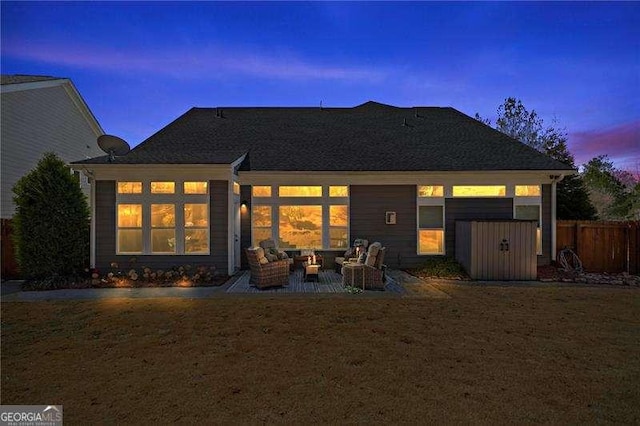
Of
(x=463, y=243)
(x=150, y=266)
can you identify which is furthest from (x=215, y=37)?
(x=463, y=243)

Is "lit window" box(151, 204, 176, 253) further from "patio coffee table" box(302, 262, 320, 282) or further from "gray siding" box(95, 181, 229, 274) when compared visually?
"patio coffee table" box(302, 262, 320, 282)

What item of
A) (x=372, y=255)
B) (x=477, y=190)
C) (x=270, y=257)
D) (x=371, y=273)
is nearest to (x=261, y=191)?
(x=270, y=257)

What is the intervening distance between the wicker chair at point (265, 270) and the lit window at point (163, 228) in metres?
2.86

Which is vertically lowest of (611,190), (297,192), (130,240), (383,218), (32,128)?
(130,240)

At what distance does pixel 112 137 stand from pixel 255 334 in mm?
8447

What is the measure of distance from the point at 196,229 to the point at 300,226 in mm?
3258

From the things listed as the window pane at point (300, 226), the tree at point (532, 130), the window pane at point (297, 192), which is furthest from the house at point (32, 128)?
the tree at point (532, 130)

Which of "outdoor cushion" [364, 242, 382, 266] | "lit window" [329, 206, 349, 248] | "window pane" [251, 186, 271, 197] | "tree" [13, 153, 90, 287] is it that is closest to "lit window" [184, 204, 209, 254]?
"window pane" [251, 186, 271, 197]

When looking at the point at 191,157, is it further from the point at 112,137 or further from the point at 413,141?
the point at 413,141

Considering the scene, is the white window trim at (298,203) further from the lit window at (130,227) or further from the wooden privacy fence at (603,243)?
the wooden privacy fence at (603,243)

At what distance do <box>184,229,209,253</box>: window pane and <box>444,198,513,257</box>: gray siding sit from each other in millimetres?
7765

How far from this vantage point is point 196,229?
9.12 metres

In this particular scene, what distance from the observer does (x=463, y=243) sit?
9.66 meters

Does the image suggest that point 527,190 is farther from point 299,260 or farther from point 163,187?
point 163,187
